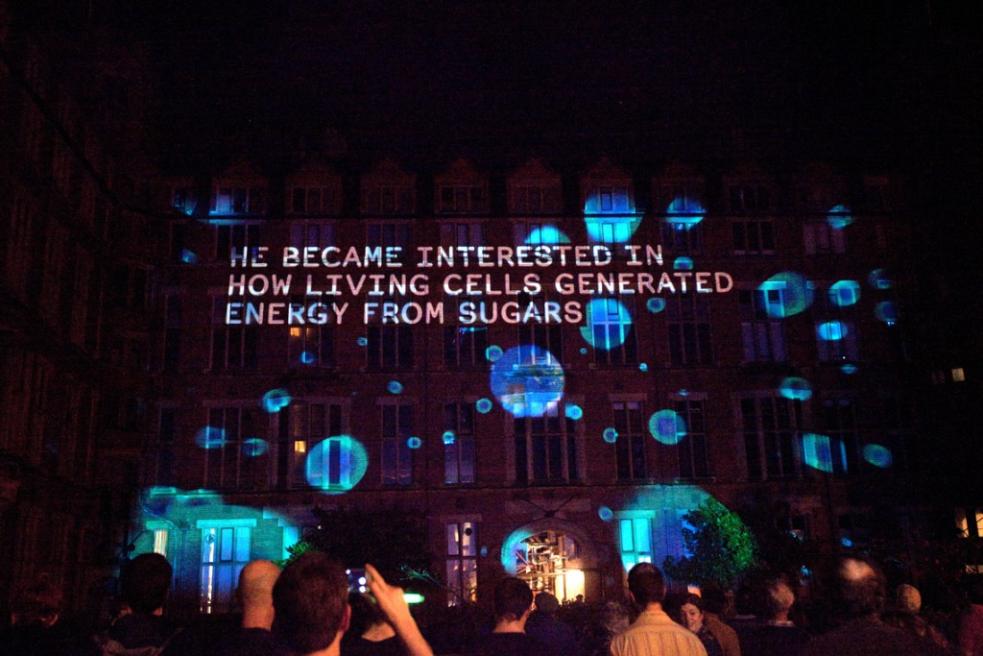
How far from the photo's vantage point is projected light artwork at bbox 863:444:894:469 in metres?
29.4

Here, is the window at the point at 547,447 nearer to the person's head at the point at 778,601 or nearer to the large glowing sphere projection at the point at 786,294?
the large glowing sphere projection at the point at 786,294

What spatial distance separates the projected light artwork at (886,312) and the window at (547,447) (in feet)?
35.4

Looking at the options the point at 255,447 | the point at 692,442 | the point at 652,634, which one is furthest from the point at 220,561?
the point at 652,634

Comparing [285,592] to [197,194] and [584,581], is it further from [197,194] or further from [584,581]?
[197,194]

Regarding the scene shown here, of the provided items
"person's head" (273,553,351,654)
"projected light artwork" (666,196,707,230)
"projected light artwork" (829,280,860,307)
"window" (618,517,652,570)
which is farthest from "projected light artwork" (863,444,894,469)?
"person's head" (273,553,351,654)

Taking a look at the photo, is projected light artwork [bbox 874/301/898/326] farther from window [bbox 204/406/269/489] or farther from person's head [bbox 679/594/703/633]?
person's head [bbox 679/594/703/633]

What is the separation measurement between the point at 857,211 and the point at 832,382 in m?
6.10

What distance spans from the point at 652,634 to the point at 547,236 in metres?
26.2

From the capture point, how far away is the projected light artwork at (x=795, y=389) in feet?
97.5

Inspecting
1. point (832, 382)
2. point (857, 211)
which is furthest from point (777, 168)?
point (832, 382)

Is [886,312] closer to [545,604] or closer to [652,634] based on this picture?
[545,604]

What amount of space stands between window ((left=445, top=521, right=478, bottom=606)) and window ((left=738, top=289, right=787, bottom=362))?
10.7m

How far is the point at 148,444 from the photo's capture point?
28.6 meters

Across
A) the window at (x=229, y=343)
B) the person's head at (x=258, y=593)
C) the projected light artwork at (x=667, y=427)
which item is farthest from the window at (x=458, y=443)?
the person's head at (x=258, y=593)
